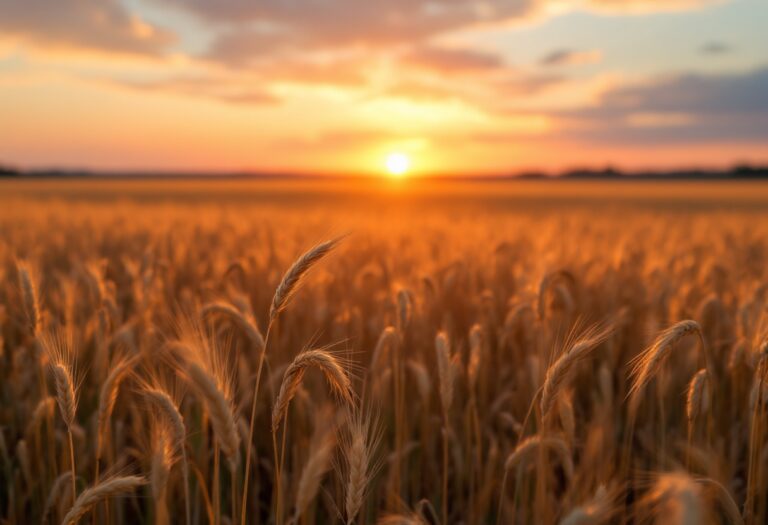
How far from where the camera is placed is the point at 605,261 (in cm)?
471

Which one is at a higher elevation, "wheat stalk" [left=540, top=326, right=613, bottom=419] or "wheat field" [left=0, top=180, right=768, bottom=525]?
"wheat stalk" [left=540, top=326, right=613, bottom=419]

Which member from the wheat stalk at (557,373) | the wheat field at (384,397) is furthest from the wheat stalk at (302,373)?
the wheat stalk at (557,373)

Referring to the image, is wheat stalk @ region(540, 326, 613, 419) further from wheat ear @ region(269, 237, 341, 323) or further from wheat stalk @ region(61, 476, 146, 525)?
wheat stalk @ region(61, 476, 146, 525)

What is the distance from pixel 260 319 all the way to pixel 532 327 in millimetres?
1857

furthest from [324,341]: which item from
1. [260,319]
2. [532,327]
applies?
[532,327]

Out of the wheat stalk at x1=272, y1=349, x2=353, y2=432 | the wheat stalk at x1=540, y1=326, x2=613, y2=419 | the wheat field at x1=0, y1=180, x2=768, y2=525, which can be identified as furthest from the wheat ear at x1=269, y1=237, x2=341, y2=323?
the wheat stalk at x1=540, y1=326, x2=613, y2=419

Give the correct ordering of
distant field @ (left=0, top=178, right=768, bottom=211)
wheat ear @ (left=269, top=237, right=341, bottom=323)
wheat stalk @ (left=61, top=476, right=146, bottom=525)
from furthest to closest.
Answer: distant field @ (left=0, top=178, right=768, bottom=211)
wheat ear @ (left=269, top=237, right=341, bottom=323)
wheat stalk @ (left=61, top=476, right=146, bottom=525)

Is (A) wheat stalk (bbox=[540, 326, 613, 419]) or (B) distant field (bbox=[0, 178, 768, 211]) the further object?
(B) distant field (bbox=[0, 178, 768, 211])

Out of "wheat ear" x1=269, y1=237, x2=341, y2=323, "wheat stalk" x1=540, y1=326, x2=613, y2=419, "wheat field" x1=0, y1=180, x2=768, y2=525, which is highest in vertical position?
"wheat ear" x1=269, y1=237, x2=341, y2=323

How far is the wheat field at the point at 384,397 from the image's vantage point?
1272 mm

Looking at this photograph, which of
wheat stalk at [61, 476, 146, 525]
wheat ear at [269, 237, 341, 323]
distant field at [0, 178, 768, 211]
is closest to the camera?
wheat stalk at [61, 476, 146, 525]

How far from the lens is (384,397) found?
2.41m

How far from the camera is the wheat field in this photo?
1272mm

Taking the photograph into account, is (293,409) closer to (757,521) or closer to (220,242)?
(757,521)
